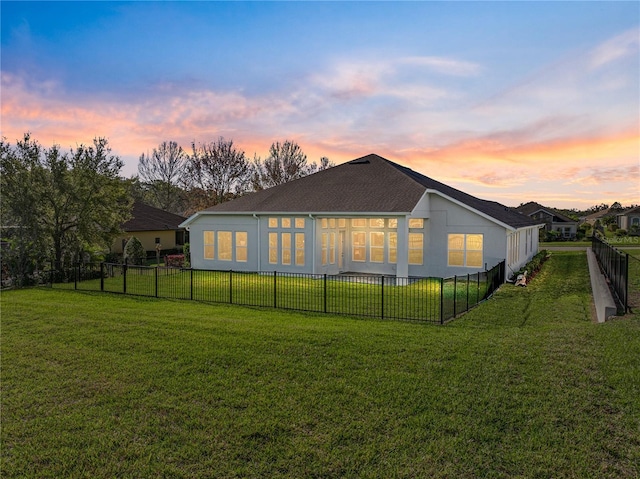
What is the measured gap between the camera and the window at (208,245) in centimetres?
2410

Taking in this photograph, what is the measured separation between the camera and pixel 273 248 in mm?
21922

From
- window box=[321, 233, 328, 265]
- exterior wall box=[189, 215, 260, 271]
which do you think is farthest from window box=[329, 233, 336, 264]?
exterior wall box=[189, 215, 260, 271]

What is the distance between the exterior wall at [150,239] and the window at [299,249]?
610 inches

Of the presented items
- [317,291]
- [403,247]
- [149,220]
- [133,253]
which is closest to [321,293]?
[317,291]

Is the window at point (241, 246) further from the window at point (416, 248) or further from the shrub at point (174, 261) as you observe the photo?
the window at point (416, 248)

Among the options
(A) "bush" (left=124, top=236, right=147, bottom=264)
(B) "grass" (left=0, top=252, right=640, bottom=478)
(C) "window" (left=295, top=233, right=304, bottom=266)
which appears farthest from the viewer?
(A) "bush" (left=124, top=236, right=147, bottom=264)

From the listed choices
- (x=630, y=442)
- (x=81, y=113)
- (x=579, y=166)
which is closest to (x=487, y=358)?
(x=630, y=442)

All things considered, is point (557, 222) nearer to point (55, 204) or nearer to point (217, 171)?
point (217, 171)

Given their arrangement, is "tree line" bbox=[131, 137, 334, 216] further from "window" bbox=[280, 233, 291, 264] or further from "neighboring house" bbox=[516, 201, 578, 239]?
"neighboring house" bbox=[516, 201, 578, 239]

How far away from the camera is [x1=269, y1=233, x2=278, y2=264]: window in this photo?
2178cm

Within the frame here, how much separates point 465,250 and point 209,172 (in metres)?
32.9

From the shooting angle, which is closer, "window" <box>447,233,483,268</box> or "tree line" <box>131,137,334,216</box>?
"window" <box>447,233,483,268</box>

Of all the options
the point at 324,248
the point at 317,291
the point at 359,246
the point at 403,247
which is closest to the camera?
the point at 317,291

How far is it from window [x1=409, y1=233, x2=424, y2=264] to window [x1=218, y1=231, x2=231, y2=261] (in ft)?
31.5
